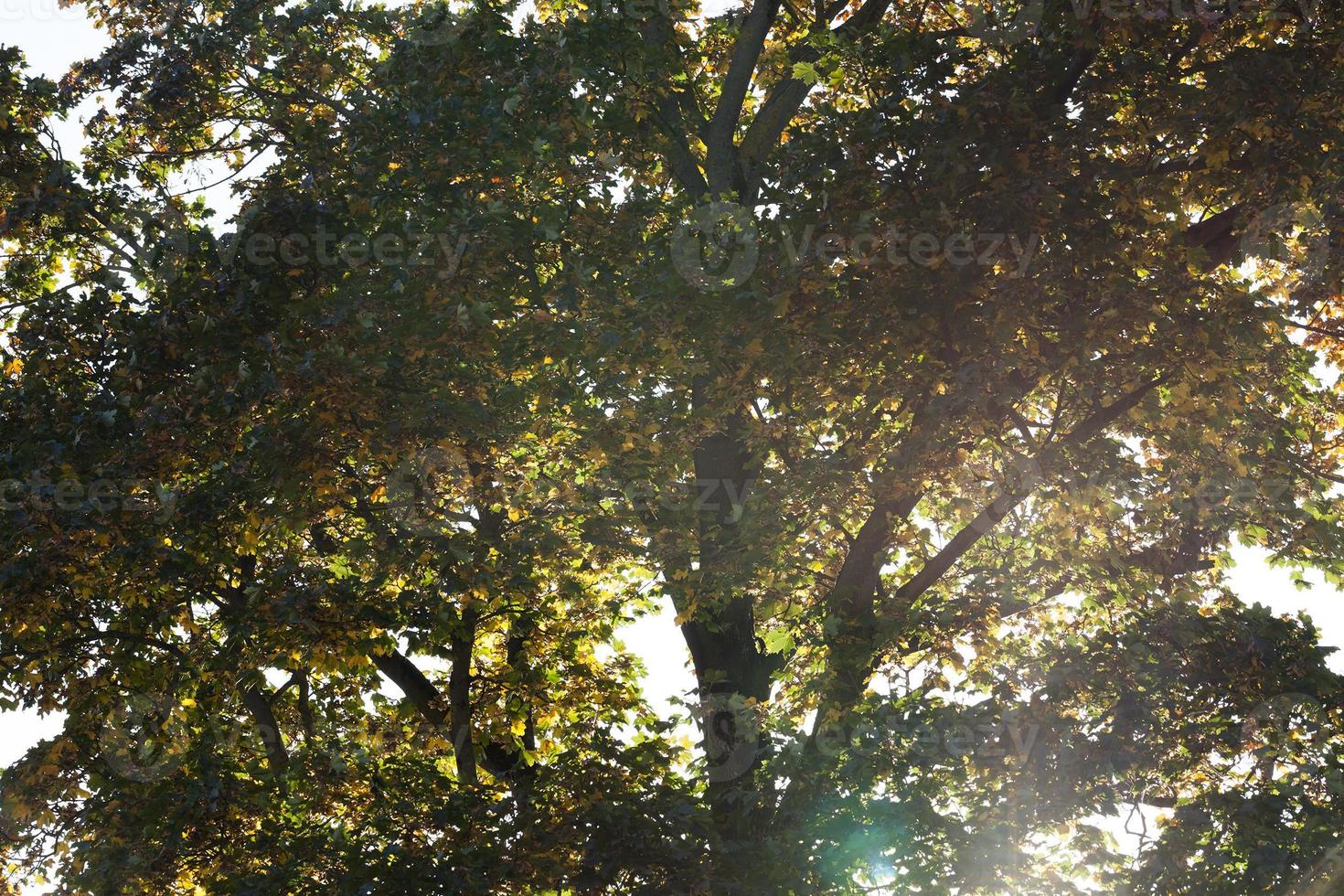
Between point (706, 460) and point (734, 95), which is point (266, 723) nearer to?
point (706, 460)

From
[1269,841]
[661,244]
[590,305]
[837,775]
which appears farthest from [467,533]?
[1269,841]

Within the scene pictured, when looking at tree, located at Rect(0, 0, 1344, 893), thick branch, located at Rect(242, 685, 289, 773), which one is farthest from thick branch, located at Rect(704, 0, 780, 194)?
thick branch, located at Rect(242, 685, 289, 773)

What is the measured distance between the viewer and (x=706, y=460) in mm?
13367

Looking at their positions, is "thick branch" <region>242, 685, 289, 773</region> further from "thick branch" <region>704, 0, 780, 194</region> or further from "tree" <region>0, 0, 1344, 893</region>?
"thick branch" <region>704, 0, 780, 194</region>

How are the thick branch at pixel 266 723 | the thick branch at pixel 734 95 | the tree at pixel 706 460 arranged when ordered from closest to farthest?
the tree at pixel 706 460
the thick branch at pixel 266 723
the thick branch at pixel 734 95

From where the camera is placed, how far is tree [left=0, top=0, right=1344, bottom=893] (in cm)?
993

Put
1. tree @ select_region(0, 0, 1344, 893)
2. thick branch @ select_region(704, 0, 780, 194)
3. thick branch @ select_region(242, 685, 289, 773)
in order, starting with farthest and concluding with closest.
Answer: thick branch @ select_region(704, 0, 780, 194)
thick branch @ select_region(242, 685, 289, 773)
tree @ select_region(0, 0, 1344, 893)

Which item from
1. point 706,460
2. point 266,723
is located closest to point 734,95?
point 706,460

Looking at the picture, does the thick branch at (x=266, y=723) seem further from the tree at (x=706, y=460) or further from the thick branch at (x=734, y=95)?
the thick branch at (x=734, y=95)

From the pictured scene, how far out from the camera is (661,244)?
11.7 meters

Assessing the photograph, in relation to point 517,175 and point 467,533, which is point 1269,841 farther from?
point 517,175

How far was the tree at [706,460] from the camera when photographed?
993 cm

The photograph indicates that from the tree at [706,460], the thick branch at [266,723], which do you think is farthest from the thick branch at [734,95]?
the thick branch at [266,723]

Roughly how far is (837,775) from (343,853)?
4.05 metres
